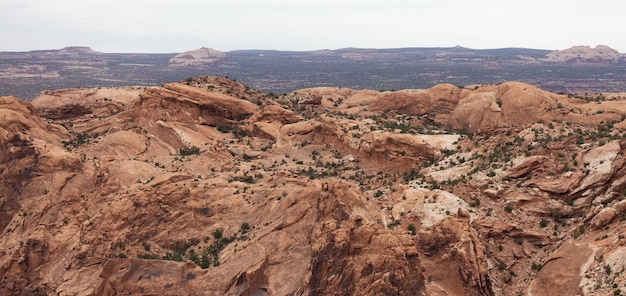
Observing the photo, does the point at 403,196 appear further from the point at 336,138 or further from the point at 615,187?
the point at 336,138

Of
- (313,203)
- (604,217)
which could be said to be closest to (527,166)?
(604,217)

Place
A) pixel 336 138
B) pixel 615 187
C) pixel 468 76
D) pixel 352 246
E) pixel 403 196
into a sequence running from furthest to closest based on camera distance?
pixel 468 76, pixel 336 138, pixel 403 196, pixel 615 187, pixel 352 246

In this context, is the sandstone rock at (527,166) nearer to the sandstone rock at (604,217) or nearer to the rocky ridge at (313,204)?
the rocky ridge at (313,204)

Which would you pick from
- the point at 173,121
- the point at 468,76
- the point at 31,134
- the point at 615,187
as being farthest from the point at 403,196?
the point at 468,76

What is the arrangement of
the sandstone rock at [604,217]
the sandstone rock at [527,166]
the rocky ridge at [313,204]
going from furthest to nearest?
1. the sandstone rock at [527,166]
2. the sandstone rock at [604,217]
3. the rocky ridge at [313,204]

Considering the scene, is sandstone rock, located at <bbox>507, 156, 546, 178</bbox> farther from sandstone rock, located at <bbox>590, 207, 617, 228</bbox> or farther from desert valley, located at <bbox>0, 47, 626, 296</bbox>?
sandstone rock, located at <bbox>590, 207, 617, 228</bbox>

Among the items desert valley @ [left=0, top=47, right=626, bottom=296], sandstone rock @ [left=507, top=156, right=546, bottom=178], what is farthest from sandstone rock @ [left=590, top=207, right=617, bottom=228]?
sandstone rock @ [left=507, top=156, right=546, bottom=178]


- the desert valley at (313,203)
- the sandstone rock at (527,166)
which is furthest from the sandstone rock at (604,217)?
the sandstone rock at (527,166)

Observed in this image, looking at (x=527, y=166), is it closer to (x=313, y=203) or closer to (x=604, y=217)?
(x=604, y=217)

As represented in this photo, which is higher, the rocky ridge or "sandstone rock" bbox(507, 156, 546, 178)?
"sandstone rock" bbox(507, 156, 546, 178)
